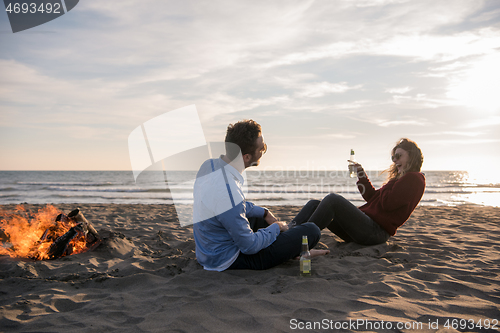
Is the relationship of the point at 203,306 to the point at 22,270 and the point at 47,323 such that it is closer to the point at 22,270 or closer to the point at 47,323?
the point at 47,323

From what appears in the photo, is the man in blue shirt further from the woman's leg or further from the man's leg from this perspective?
the woman's leg

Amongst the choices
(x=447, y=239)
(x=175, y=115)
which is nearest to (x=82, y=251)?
(x=175, y=115)

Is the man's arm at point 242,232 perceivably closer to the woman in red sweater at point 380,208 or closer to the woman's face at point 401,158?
the woman in red sweater at point 380,208

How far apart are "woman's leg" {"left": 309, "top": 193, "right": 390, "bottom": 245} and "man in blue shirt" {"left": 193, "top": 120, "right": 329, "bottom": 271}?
26.6 inches

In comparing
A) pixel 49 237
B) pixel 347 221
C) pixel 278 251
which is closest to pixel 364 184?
pixel 347 221

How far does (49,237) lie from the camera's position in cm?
433

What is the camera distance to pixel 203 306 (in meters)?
2.62

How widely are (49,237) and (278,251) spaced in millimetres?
3410

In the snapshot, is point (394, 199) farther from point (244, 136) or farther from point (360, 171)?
point (244, 136)

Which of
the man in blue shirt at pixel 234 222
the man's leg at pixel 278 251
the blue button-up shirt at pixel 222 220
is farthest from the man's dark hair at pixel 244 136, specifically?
the man's leg at pixel 278 251

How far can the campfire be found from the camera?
4125 millimetres

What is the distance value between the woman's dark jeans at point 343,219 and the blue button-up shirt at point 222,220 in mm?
1130

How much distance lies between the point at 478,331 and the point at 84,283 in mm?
3659

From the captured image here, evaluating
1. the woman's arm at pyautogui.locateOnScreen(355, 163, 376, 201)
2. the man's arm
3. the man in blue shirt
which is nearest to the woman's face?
the woman's arm at pyautogui.locateOnScreen(355, 163, 376, 201)
